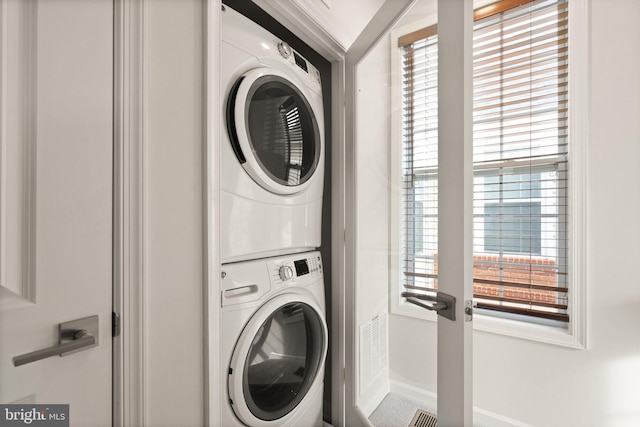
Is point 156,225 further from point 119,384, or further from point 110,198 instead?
point 119,384

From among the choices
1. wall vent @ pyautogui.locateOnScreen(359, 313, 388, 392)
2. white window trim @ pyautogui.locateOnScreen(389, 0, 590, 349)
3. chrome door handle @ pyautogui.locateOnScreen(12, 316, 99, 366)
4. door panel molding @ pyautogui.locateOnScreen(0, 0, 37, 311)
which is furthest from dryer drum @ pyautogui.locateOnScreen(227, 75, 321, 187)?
white window trim @ pyautogui.locateOnScreen(389, 0, 590, 349)

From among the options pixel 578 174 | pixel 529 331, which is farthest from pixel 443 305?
pixel 578 174

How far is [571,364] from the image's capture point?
1542mm

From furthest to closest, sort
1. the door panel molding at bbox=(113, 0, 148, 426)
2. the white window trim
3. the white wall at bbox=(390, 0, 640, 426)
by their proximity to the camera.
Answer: the white window trim < the white wall at bbox=(390, 0, 640, 426) < the door panel molding at bbox=(113, 0, 148, 426)

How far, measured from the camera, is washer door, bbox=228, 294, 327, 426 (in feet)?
3.35

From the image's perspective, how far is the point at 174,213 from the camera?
2.61 feet

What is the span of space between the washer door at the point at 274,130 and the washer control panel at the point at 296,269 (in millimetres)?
294

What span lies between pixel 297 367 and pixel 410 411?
0.50m

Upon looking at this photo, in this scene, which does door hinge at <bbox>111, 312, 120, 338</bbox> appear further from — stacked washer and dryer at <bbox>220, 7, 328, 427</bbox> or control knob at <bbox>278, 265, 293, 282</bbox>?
control knob at <bbox>278, 265, 293, 282</bbox>

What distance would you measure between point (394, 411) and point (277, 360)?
21.5 inches

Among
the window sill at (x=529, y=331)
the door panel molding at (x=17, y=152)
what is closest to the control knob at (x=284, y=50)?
the door panel molding at (x=17, y=152)

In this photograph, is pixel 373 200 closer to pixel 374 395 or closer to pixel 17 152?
pixel 374 395

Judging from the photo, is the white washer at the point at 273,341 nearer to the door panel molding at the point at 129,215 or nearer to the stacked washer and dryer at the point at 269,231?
the stacked washer and dryer at the point at 269,231

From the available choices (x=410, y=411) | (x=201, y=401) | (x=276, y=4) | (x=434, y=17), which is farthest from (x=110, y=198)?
(x=410, y=411)
